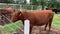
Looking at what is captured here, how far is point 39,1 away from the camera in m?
8.49

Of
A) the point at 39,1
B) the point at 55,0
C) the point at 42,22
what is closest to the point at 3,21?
the point at 42,22

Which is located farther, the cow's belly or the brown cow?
the cow's belly

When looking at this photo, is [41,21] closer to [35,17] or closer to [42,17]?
[42,17]

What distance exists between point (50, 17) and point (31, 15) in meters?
1.63

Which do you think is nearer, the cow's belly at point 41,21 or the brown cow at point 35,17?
the brown cow at point 35,17

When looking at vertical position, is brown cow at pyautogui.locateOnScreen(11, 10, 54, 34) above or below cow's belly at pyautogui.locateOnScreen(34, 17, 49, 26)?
above

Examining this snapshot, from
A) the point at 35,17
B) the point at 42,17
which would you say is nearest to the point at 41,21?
the point at 42,17

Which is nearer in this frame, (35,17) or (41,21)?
(35,17)

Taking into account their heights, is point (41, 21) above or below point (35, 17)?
below

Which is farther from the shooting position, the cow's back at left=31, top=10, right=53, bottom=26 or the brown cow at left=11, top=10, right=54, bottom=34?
the cow's back at left=31, top=10, right=53, bottom=26

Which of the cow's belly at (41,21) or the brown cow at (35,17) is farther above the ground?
the brown cow at (35,17)

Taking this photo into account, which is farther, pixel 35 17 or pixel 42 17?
pixel 42 17

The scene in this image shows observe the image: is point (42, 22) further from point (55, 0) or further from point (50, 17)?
point (55, 0)

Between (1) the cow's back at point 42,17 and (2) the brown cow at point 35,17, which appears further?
(1) the cow's back at point 42,17
